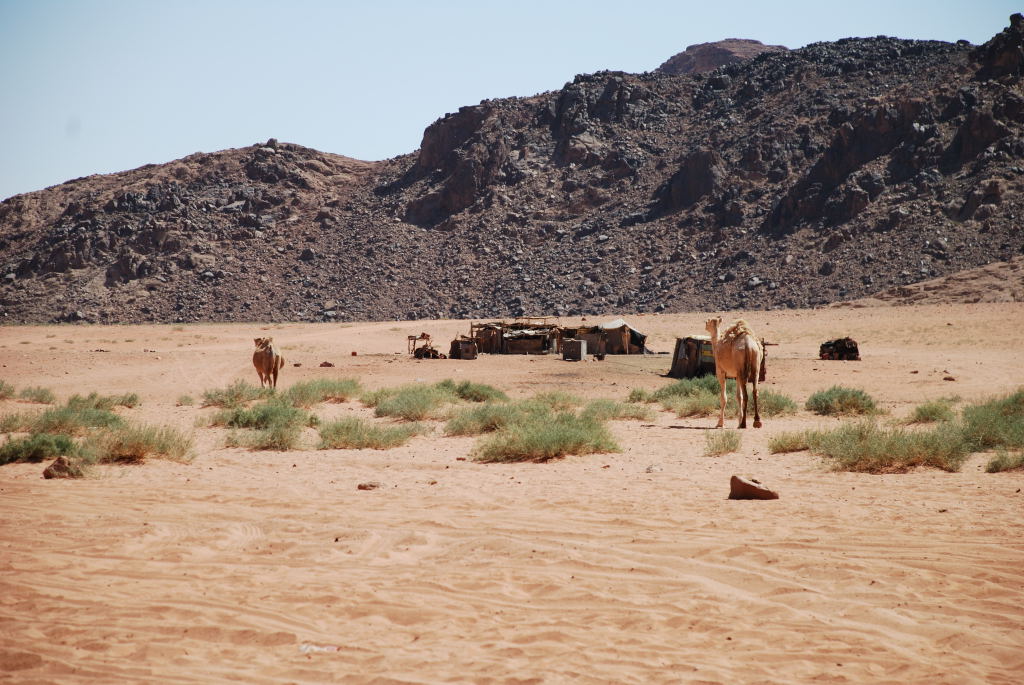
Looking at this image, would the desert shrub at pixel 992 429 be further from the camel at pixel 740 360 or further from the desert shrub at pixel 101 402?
the desert shrub at pixel 101 402

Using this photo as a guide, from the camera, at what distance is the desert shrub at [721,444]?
41.7 feet

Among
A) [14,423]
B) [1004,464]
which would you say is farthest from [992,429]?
[14,423]

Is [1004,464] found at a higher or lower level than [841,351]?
lower

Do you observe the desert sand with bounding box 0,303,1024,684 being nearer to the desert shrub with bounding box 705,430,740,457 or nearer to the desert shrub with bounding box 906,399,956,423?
the desert shrub with bounding box 705,430,740,457

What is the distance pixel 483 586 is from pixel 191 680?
217cm

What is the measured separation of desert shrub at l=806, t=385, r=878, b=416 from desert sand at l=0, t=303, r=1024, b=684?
587cm

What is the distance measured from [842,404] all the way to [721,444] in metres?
6.19

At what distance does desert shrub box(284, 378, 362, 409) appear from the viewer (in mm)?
20328

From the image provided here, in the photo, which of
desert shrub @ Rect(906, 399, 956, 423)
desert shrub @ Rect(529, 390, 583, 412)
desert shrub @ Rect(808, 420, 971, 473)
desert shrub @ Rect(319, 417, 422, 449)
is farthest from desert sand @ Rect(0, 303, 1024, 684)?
desert shrub @ Rect(529, 390, 583, 412)

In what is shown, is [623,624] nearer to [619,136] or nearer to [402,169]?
[619,136]

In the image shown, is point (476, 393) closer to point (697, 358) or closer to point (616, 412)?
point (616, 412)

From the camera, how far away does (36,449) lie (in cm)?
1160

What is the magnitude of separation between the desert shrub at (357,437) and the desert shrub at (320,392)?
6024mm

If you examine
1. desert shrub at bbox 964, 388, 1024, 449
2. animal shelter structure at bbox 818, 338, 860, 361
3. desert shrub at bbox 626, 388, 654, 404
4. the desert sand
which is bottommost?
desert shrub at bbox 626, 388, 654, 404
